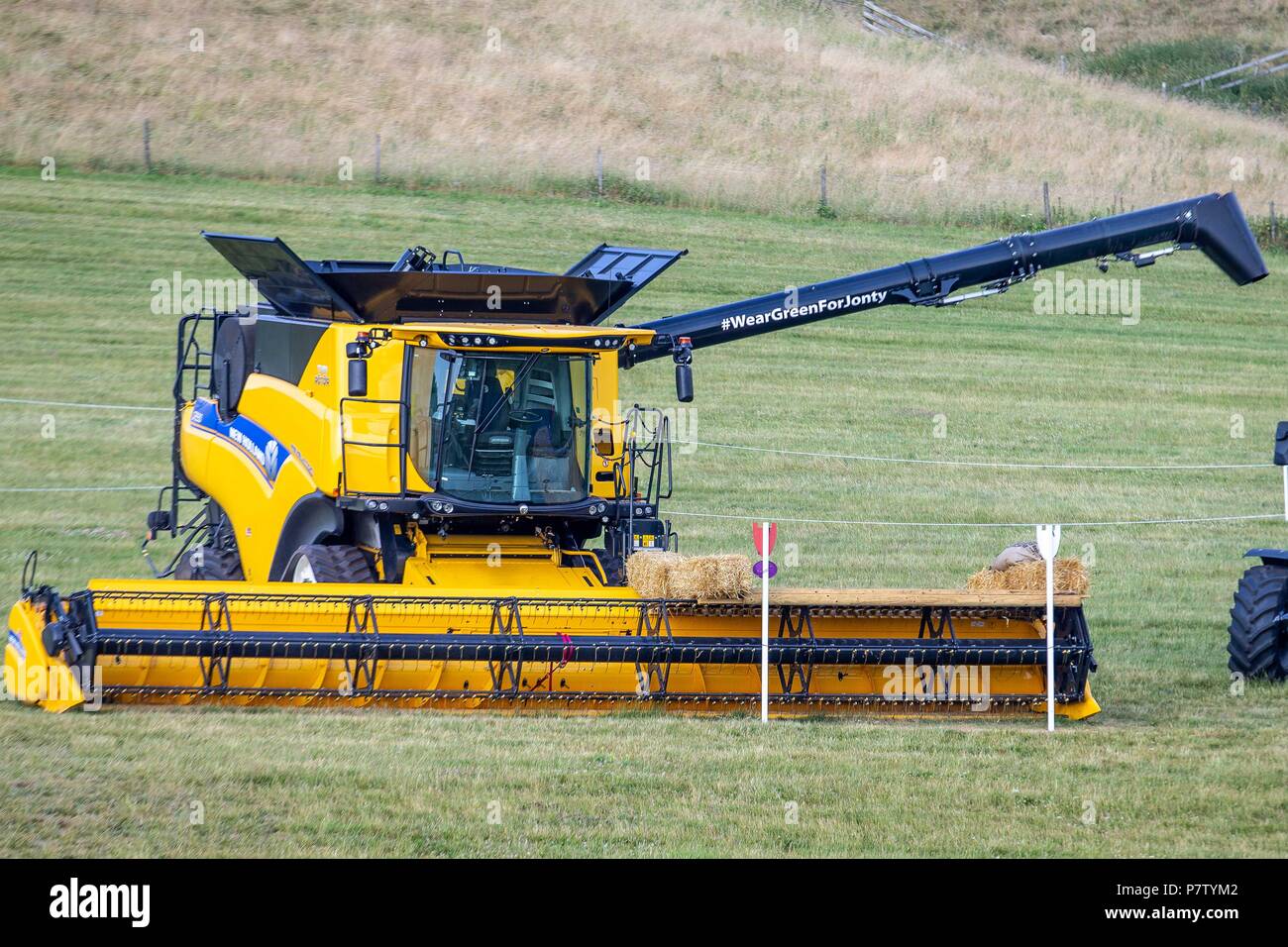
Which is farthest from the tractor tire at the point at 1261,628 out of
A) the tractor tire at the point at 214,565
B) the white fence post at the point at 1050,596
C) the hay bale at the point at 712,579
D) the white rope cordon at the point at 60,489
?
the white rope cordon at the point at 60,489

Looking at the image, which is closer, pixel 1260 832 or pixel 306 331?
pixel 1260 832

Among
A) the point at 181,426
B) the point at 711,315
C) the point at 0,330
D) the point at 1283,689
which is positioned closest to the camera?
the point at 1283,689

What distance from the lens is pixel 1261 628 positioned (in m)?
12.4

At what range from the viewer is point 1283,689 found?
12.2 metres

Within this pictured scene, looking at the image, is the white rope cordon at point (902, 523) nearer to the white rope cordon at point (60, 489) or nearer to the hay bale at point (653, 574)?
the white rope cordon at point (60, 489)

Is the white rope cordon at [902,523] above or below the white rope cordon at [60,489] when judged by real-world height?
below

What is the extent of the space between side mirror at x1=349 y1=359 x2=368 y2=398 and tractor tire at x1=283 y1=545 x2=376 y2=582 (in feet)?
3.95

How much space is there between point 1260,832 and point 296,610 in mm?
5611

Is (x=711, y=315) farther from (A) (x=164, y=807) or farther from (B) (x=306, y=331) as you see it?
(A) (x=164, y=807)

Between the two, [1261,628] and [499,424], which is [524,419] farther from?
[1261,628]

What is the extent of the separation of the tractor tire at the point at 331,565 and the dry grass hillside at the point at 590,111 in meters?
24.9

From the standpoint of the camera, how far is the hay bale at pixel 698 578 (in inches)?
435

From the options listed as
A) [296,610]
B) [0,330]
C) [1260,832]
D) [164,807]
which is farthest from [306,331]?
[0,330]

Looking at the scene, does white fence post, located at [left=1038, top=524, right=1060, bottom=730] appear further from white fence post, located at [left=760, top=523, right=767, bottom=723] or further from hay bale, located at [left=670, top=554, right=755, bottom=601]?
hay bale, located at [left=670, top=554, right=755, bottom=601]
